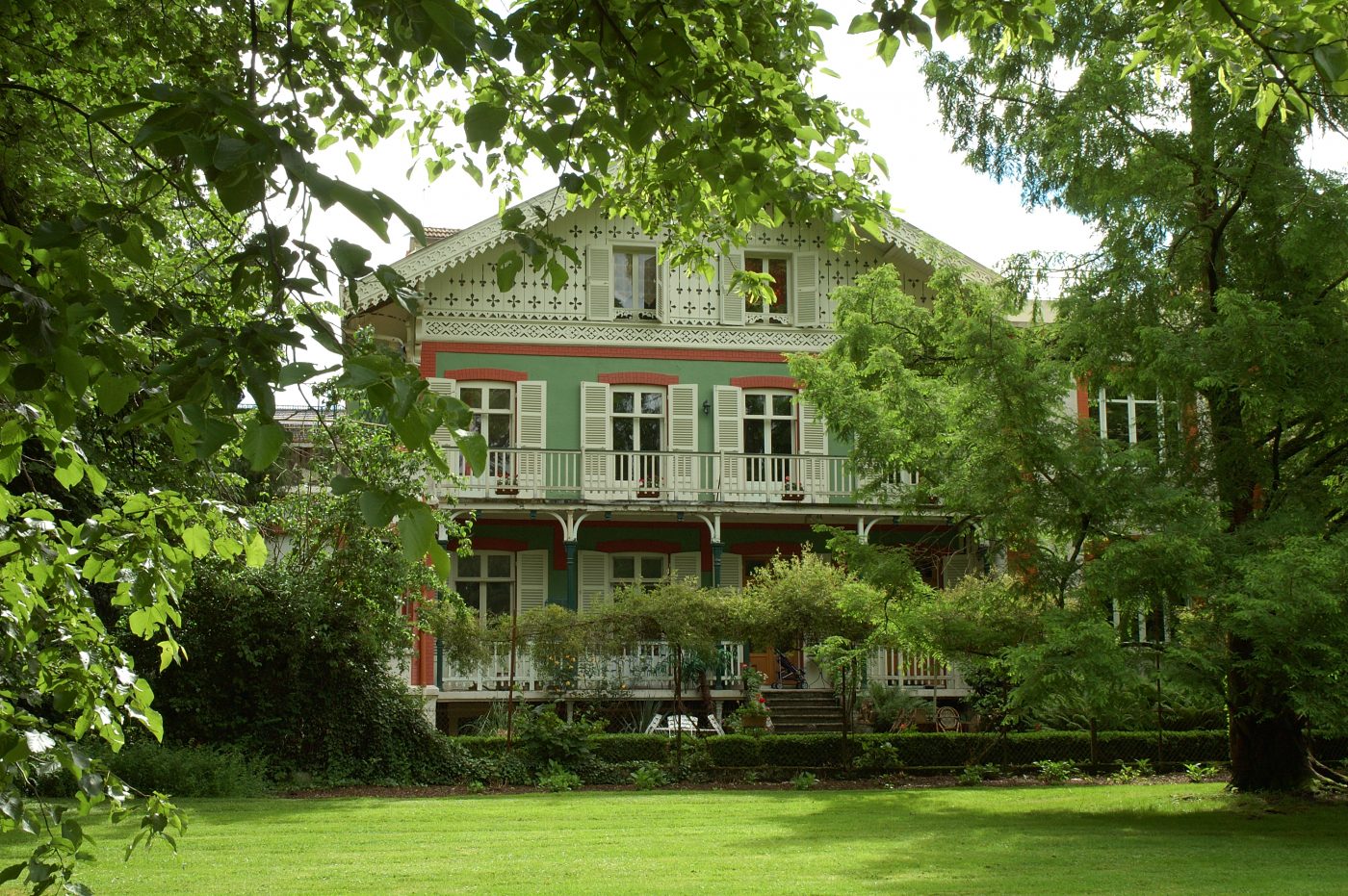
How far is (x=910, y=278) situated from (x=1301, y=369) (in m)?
13.7

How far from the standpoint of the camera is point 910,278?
2484cm

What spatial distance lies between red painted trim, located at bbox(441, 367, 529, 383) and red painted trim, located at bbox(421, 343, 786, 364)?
0.31 meters

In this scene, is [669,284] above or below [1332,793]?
above

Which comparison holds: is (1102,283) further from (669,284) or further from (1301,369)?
(669,284)

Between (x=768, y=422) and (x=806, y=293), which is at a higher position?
(x=806, y=293)

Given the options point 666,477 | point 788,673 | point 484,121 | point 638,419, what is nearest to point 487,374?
point 638,419

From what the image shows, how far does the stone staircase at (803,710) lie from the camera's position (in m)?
19.3

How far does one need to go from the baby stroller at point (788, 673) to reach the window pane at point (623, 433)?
4.70 meters

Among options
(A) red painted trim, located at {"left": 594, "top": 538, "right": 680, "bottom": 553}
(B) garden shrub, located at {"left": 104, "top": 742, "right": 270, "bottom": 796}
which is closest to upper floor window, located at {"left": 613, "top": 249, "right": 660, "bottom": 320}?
(A) red painted trim, located at {"left": 594, "top": 538, "right": 680, "bottom": 553}

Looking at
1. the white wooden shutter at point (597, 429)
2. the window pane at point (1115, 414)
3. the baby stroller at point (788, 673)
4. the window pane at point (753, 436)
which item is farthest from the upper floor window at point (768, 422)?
the window pane at point (1115, 414)

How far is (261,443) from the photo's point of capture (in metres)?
2.44

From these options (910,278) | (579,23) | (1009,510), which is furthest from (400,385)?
(910,278)

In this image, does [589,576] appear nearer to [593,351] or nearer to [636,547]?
[636,547]

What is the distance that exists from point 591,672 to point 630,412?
19.0 feet
